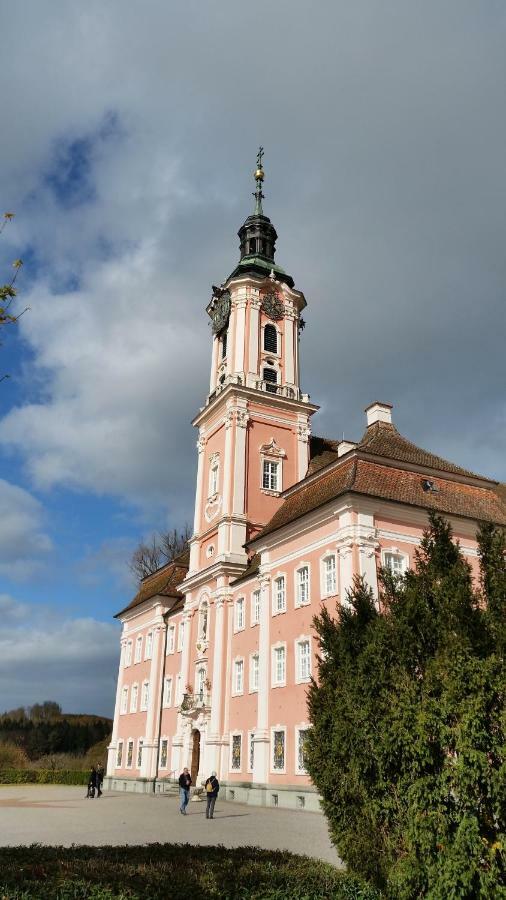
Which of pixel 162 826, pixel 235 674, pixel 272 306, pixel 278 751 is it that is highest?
pixel 272 306

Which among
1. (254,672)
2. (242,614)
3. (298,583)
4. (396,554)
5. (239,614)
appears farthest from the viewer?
(239,614)

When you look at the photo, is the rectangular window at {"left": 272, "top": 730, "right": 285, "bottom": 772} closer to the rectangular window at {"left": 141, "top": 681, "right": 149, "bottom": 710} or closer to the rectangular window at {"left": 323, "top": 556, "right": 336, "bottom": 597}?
the rectangular window at {"left": 323, "top": 556, "right": 336, "bottom": 597}

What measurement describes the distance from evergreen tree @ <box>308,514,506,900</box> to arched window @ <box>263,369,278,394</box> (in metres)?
32.9

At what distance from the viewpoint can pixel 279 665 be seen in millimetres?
30375

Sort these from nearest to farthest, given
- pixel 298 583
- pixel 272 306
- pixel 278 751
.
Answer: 1. pixel 278 751
2. pixel 298 583
3. pixel 272 306

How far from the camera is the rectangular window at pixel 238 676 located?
3397 cm

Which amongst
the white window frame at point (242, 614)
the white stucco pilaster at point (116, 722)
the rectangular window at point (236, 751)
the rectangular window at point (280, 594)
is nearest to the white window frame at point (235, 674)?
the white window frame at point (242, 614)

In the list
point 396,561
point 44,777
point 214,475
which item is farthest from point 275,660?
point 44,777

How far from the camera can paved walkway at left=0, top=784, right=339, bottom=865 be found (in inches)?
665

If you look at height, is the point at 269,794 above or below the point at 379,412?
below

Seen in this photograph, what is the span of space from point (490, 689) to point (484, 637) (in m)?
0.61

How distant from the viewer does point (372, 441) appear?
31672mm

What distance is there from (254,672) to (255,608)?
9.19 ft

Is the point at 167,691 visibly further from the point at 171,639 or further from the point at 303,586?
the point at 303,586
